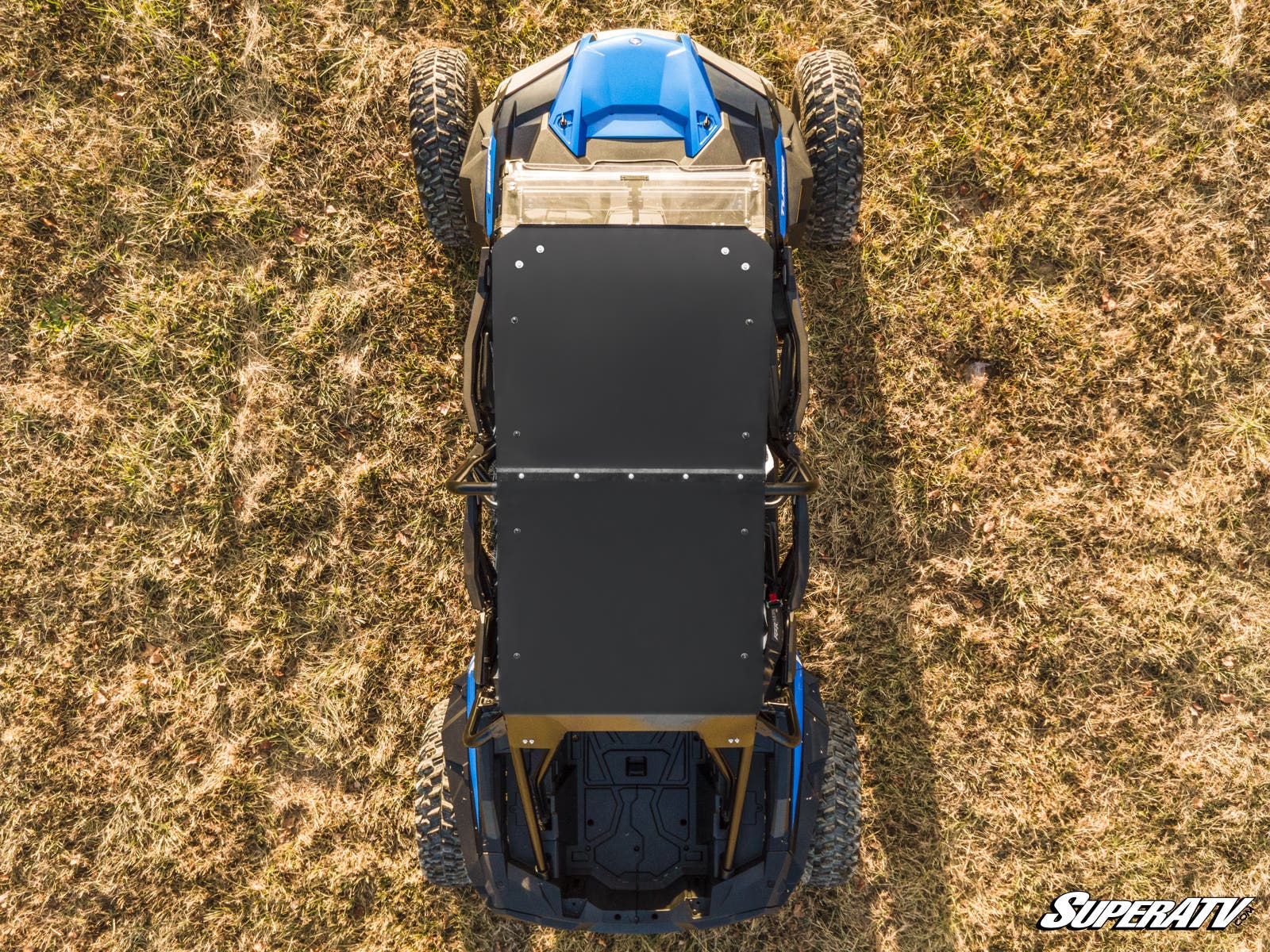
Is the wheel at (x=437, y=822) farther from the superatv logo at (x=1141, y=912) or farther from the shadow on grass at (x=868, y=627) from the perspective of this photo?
the superatv logo at (x=1141, y=912)

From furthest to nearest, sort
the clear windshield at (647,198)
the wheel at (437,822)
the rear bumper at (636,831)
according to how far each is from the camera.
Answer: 1. the wheel at (437,822)
2. the rear bumper at (636,831)
3. the clear windshield at (647,198)

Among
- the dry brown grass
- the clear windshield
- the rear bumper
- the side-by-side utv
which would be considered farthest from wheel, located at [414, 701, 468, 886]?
the clear windshield

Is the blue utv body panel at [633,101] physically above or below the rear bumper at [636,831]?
above

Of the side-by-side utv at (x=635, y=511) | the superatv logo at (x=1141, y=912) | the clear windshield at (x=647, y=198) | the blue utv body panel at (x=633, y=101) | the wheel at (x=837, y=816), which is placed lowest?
the superatv logo at (x=1141, y=912)

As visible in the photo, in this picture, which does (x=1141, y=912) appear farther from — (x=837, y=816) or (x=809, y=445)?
(x=809, y=445)

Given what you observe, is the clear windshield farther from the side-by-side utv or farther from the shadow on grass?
the shadow on grass

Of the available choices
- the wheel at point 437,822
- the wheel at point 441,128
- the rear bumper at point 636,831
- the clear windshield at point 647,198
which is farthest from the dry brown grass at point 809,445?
the clear windshield at point 647,198
